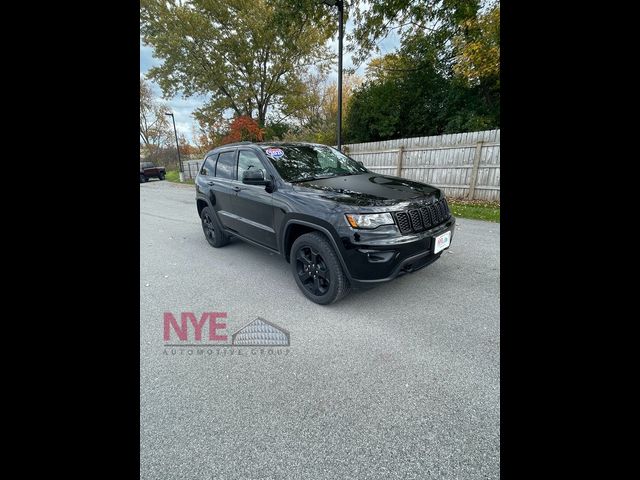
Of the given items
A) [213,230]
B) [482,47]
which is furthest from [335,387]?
[482,47]

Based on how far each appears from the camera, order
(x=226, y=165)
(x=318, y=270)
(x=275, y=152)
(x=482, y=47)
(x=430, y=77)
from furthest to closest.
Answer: (x=430, y=77) → (x=482, y=47) → (x=226, y=165) → (x=275, y=152) → (x=318, y=270)

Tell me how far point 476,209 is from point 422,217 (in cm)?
523

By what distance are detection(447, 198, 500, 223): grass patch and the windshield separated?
376 centimetres

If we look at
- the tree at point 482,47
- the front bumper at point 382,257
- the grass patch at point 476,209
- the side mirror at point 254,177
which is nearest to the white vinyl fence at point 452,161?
the grass patch at point 476,209

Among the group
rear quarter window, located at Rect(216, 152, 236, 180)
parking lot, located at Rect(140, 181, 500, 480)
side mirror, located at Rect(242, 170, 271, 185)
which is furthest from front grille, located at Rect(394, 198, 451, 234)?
rear quarter window, located at Rect(216, 152, 236, 180)

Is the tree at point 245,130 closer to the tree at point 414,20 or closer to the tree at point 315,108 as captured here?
the tree at point 315,108

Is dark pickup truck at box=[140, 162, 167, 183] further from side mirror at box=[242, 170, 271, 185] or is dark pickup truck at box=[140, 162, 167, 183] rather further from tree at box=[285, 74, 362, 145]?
side mirror at box=[242, 170, 271, 185]

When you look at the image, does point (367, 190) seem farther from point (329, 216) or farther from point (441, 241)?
point (441, 241)

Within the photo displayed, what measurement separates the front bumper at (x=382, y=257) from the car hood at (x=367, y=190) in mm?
360

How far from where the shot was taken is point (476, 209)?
6895 millimetres

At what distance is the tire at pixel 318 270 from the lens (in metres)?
2.66
